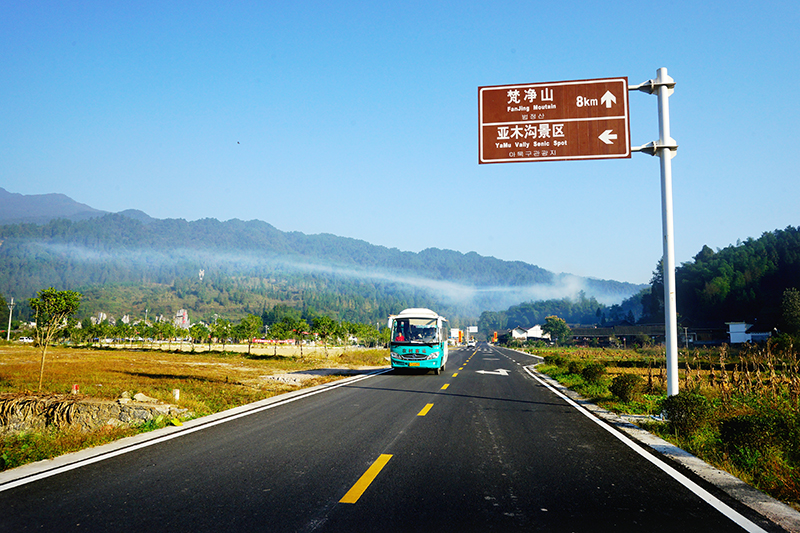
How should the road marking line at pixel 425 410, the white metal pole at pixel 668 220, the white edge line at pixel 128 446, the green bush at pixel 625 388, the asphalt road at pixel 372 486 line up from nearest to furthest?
1. the asphalt road at pixel 372 486
2. the white edge line at pixel 128 446
3. the white metal pole at pixel 668 220
4. the road marking line at pixel 425 410
5. the green bush at pixel 625 388

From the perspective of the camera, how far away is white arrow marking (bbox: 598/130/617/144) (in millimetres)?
11719

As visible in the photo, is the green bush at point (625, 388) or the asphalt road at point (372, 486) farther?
the green bush at point (625, 388)

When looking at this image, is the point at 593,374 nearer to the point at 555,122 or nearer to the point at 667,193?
the point at 667,193

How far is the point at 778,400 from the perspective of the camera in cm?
1089

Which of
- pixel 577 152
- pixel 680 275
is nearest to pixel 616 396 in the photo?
pixel 577 152

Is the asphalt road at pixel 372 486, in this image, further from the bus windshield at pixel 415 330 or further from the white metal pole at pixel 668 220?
the bus windshield at pixel 415 330

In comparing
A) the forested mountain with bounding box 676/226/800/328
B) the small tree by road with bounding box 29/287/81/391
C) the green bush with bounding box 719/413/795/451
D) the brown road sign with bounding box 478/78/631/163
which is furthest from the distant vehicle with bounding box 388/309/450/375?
the forested mountain with bounding box 676/226/800/328

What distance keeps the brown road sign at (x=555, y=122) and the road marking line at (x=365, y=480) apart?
7.80 m

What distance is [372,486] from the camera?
5.68 m

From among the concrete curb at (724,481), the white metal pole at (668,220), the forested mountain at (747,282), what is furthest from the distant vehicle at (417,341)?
the forested mountain at (747,282)

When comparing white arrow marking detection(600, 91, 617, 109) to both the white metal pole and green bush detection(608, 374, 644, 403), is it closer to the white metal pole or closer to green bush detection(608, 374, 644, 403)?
the white metal pole

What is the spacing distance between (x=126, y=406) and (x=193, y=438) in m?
3.08

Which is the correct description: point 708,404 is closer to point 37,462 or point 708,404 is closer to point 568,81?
point 568,81

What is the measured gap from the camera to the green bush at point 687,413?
902 centimetres
